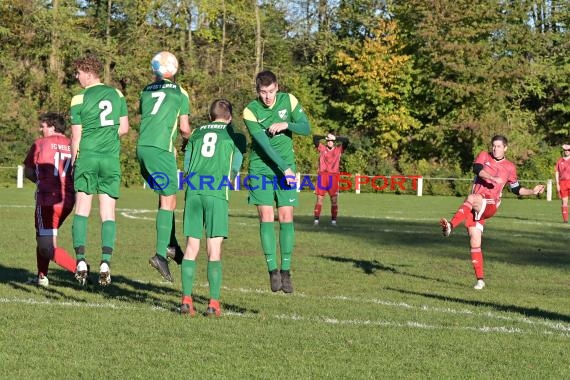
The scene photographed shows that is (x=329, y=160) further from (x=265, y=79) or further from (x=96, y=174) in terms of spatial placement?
(x=96, y=174)

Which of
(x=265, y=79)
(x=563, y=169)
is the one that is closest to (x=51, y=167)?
(x=265, y=79)

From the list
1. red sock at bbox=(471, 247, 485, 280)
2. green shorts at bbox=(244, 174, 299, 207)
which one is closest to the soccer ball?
green shorts at bbox=(244, 174, 299, 207)

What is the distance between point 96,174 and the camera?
34.3 ft

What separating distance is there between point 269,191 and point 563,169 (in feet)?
64.0

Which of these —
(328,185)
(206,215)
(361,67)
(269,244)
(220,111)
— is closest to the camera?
(206,215)

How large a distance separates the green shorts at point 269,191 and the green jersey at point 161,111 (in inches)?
37.9

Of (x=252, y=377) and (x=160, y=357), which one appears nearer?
(x=252, y=377)

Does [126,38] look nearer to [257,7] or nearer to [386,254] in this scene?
[257,7]

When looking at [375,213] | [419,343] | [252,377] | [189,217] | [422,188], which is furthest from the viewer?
[422,188]

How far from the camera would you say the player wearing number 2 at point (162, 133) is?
10.6 m

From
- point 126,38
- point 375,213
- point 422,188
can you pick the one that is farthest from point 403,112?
point 375,213

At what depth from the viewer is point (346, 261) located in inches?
618

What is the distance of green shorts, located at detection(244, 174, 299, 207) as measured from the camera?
35.6 feet

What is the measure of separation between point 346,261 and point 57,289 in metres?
5.72
